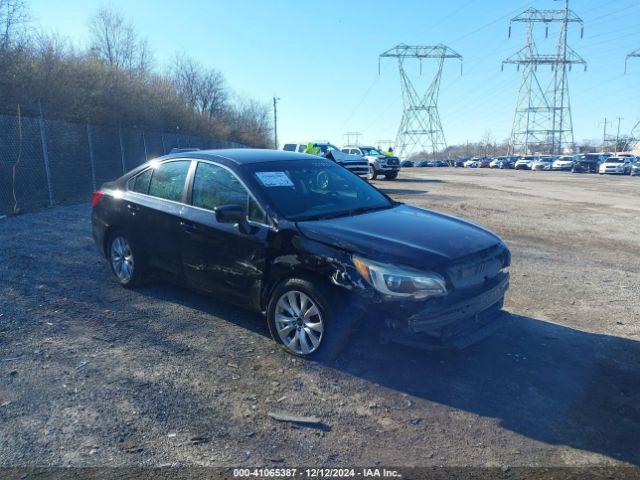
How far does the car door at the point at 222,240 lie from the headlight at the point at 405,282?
3.63 feet

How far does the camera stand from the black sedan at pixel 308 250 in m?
3.83

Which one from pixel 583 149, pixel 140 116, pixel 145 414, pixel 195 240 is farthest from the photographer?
pixel 583 149

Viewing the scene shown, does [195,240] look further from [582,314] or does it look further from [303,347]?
[582,314]

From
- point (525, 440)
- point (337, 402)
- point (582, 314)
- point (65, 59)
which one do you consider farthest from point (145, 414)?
point (65, 59)

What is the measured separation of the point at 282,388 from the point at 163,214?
8.10 ft

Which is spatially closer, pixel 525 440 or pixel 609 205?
pixel 525 440

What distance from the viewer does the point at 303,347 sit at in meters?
4.21

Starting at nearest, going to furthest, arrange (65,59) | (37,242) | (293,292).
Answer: (293,292) → (37,242) → (65,59)

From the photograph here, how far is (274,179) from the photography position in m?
4.90

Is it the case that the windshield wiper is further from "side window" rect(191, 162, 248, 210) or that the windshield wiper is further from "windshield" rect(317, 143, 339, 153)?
"windshield" rect(317, 143, 339, 153)

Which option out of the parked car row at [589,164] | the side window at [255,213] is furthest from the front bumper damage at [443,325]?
the parked car row at [589,164]

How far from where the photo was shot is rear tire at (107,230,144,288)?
581 centimetres

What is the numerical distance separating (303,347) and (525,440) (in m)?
1.75

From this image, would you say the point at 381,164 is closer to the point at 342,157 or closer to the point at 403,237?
the point at 342,157
